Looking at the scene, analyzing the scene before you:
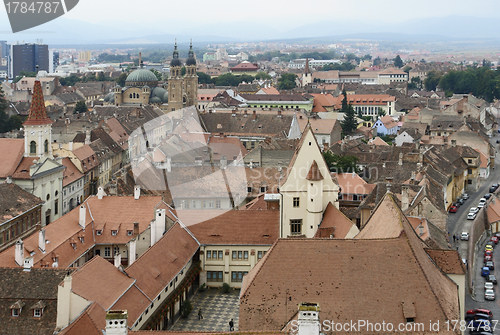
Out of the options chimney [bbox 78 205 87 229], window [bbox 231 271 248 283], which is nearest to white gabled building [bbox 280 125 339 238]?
window [bbox 231 271 248 283]

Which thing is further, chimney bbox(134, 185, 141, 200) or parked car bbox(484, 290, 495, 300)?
chimney bbox(134, 185, 141, 200)

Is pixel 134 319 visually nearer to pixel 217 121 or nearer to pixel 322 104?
pixel 217 121

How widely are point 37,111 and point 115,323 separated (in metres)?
49.8

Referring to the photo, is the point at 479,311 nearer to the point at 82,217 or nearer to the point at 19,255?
the point at 82,217

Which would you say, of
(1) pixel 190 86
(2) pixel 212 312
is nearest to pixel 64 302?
(2) pixel 212 312

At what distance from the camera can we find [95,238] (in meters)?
52.1

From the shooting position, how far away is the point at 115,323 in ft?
86.3

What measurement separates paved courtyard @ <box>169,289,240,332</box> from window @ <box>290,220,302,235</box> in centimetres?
663

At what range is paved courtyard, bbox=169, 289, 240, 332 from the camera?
45.6 meters

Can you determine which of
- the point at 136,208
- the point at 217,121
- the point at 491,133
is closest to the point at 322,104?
the point at 491,133

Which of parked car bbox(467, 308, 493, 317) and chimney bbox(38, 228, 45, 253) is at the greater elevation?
chimney bbox(38, 228, 45, 253)

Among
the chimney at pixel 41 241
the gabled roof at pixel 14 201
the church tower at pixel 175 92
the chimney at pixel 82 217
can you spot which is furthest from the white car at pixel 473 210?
the church tower at pixel 175 92

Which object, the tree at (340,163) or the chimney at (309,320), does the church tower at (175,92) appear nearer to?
the tree at (340,163)

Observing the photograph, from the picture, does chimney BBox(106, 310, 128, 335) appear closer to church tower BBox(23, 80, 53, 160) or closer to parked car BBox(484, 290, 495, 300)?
parked car BBox(484, 290, 495, 300)
